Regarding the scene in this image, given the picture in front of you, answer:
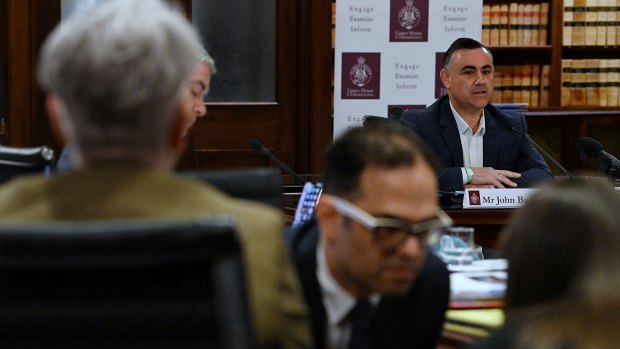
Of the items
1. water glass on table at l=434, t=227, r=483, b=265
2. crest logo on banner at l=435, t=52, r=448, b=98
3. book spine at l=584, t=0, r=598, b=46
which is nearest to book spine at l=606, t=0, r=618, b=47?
book spine at l=584, t=0, r=598, b=46

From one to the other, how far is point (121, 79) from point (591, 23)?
24.2ft

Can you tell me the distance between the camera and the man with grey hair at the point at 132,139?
3.76 feet

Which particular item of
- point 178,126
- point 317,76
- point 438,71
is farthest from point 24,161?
point 317,76

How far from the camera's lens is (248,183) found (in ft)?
5.05

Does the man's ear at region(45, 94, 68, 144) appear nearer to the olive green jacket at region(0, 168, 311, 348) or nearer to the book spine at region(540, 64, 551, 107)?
the olive green jacket at region(0, 168, 311, 348)

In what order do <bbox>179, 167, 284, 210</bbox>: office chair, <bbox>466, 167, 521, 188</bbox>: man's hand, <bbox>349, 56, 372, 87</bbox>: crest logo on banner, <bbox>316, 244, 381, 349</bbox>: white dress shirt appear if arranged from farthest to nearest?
<bbox>349, 56, 372, 87</bbox>: crest logo on banner, <bbox>466, 167, 521, 188</bbox>: man's hand, <bbox>316, 244, 381, 349</bbox>: white dress shirt, <bbox>179, 167, 284, 210</bbox>: office chair

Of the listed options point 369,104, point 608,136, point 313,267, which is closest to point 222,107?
point 369,104

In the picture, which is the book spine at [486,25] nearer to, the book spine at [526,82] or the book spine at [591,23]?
the book spine at [526,82]

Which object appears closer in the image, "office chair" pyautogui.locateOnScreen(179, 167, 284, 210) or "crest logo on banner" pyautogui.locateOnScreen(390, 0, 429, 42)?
"office chair" pyautogui.locateOnScreen(179, 167, 284, 210)

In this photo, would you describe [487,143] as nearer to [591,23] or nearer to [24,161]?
[24,161]

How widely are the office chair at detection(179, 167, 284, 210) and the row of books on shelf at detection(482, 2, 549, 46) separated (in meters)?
6.54

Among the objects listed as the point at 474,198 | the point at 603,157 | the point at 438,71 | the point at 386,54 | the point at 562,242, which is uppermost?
the point at 386,54

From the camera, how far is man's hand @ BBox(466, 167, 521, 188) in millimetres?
4445

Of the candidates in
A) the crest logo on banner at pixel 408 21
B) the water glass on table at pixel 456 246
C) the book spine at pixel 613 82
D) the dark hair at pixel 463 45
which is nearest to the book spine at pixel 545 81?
the book spine at pixel 613 82
